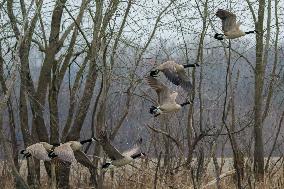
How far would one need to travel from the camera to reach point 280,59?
425 inches

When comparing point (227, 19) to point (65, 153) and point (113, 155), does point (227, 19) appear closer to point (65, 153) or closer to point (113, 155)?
point (113, 155)

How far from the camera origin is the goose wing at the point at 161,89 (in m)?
5.56

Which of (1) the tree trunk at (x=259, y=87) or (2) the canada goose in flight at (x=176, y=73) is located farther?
(1) the tree trunk at (x=259, y=87)

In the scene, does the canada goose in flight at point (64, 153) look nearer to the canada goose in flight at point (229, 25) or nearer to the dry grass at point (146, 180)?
the canada goose in flight at point (229, 25)

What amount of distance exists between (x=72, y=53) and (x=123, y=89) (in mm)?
991

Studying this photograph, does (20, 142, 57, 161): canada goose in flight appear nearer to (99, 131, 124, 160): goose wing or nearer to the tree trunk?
(99, 131, 124, 160): goose wing

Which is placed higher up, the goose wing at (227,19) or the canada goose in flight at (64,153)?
the goose wing at (227,19)

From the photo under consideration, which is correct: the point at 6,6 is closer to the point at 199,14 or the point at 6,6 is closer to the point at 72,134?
the point at 72,134

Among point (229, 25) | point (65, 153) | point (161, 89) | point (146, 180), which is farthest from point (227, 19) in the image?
point (146, 180)

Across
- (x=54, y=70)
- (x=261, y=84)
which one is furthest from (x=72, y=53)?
(x=261, y=84)

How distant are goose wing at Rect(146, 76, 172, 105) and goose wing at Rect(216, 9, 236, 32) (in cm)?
87

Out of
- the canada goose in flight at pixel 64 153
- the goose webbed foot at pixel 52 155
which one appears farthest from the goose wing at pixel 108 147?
the goose webbed foot at pixel 52 155

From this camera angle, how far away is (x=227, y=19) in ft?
18.9

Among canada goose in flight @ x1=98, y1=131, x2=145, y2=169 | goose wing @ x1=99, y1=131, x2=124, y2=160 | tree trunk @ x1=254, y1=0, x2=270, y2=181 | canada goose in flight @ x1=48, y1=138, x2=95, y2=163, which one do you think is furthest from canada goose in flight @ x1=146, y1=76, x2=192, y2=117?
tree trunk @ x1=254, y1=0, x2=270, y2=181
